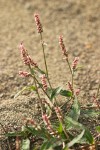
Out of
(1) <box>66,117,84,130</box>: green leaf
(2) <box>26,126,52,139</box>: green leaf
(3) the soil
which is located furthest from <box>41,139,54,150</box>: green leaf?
(3) the soil

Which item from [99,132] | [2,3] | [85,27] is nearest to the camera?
[99,132]

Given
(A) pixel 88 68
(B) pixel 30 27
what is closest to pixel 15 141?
(A) pixel 88 68

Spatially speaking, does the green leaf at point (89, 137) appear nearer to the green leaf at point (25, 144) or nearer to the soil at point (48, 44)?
the green leaf at point (25, 144)

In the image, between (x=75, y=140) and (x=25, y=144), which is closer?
(x=75, y=140)

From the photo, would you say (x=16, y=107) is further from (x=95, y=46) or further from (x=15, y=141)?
(x=95, y=46)

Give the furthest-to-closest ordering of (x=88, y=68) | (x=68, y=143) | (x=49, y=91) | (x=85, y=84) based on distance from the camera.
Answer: (x=88, y=68)
(x=85, y=84)
(x=49, y=91)
(x=68, y=143)

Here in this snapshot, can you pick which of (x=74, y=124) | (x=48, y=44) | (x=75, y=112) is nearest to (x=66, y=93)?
(x=75, y=112)

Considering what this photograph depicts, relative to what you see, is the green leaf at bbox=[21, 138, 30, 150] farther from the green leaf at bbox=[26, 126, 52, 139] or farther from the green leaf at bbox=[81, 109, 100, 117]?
the green leaf at bbox=[81, 109, 100, 117]

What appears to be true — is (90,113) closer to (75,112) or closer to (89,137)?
(75,112)
